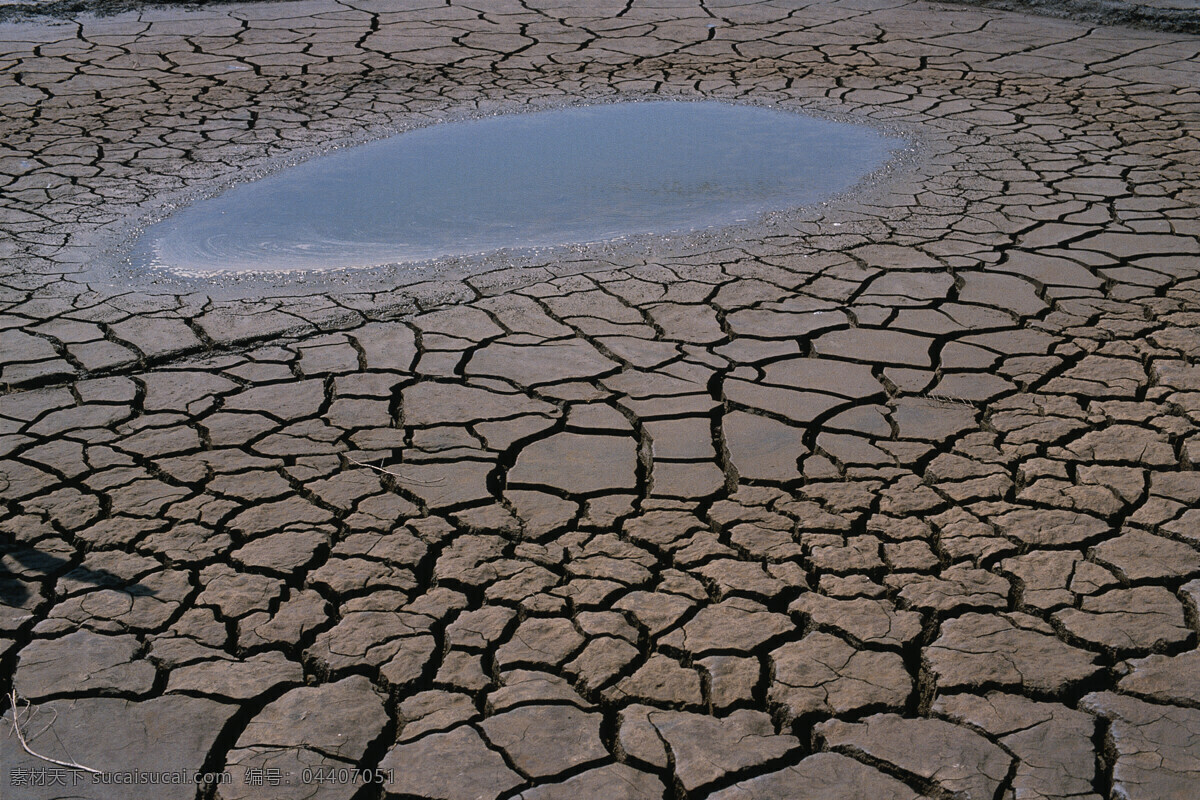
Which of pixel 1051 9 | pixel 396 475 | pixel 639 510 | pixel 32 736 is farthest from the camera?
pixel 1051 9

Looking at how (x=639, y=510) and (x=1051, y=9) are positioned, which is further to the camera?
(x=1051, y=9)

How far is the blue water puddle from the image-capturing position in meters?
4.90

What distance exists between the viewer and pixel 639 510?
9.61ft

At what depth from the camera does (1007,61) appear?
788 centimetres

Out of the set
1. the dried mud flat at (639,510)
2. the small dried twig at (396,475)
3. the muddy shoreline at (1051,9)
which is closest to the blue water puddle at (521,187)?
the dried mud flat at (639,510)

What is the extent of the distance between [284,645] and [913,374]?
228 centimetres

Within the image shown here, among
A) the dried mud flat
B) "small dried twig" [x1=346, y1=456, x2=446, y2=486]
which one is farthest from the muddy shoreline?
"small dried twig" [x1=346, y1=456, x2=446, y2=486]

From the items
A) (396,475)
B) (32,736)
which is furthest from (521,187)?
(32,736)

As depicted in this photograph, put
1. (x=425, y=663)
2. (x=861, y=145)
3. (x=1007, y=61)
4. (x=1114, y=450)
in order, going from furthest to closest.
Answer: (x=1007, y=61), (x=861, y=145), (x=1114, y=450), (x=425, y=663)

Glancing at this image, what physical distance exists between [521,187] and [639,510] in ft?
10.3

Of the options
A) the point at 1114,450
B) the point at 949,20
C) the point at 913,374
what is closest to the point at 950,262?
the point at 913,374

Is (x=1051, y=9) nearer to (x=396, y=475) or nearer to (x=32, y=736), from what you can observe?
(x=396, y=475)

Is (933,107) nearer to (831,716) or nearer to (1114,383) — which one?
(1114,383)

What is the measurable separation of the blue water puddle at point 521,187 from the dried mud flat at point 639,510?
1.14 feet
